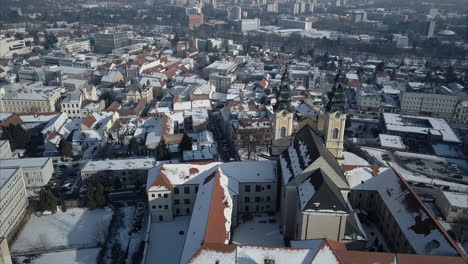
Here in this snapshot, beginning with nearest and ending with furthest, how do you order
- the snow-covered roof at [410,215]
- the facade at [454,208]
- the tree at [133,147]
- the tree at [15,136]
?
the snow-covered roof at [410,215]
the facade at [454,208]
the tree at [133,147]
the tree at [15,136]

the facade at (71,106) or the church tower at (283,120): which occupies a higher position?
the church tower at (283,120)

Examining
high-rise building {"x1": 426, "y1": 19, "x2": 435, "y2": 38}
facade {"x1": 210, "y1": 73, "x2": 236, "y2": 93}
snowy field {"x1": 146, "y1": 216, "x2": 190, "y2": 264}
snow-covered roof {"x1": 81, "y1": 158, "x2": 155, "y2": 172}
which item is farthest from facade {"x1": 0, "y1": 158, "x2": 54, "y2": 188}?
high-rise building {"x1": 426, "y1": 19, "x2": 435, "y2": 38}

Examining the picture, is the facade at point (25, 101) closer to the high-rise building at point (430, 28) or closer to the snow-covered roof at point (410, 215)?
the snow-covered roof at point (410, 215)

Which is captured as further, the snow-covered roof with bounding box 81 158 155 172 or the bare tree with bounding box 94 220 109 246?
the snow-covered roof with bounding box 81 158 155 172

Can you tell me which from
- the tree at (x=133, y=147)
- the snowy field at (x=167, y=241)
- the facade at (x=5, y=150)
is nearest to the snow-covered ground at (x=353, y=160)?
the snowy field at (x=167, y=241)

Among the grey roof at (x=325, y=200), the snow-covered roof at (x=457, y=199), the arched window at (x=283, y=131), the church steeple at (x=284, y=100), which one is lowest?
the snow-covered roof at (x=457, y=199)

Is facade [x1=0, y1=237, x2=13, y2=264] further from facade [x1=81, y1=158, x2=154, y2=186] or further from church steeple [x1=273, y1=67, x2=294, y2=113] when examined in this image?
church steeple [x1=273, y1=67, x2=294, y2=113]

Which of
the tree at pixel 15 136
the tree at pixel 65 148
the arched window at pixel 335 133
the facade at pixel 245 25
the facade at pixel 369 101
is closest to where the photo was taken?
the arched window at pixel 335 133

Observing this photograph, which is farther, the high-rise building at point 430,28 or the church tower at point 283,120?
the high-rise building at point 430,28
